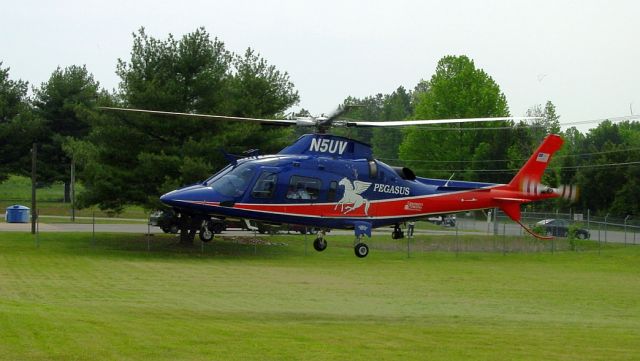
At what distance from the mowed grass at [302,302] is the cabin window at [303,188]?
388 centimetres

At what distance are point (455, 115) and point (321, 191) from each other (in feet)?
228

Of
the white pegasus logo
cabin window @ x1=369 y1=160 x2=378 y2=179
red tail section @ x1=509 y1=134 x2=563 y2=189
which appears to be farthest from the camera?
red tail section @ x1=509 y1=134 x2=563 y2=189

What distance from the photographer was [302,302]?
140 ft

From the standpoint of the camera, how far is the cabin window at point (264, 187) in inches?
1146

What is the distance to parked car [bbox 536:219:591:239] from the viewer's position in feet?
263

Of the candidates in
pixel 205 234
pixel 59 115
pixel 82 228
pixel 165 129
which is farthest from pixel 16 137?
pixel 205 234

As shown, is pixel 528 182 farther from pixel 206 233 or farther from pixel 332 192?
pixel 206 233

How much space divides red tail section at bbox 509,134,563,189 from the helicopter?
0.92 metres

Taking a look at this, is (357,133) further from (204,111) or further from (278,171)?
(278,171)

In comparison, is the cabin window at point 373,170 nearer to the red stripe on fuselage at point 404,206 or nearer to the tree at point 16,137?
the red stripe on fuselage at point 404,206

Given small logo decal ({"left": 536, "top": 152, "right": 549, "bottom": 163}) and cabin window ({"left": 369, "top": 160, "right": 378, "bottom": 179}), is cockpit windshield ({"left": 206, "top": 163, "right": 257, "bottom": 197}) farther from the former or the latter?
→ small logo decal ({"left": 536, "top": 152, "right": 549, "bottom": 163})

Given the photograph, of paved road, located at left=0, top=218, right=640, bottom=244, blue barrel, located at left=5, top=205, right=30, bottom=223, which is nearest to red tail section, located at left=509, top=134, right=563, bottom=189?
paved road, located at left=0, top=218, right=640, bottom=244

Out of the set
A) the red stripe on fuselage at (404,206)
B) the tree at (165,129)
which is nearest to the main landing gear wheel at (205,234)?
the red stripe on fuselage at (404,206)

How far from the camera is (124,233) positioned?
241ft
